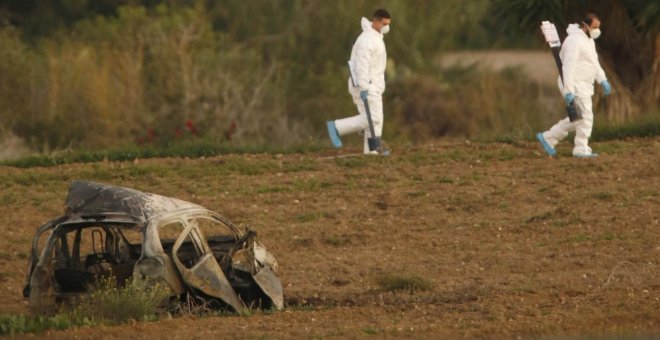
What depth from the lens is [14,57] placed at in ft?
92.4

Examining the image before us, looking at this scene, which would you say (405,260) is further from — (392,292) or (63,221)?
(63,221)

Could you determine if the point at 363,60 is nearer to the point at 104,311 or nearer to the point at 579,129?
the point at 579,129

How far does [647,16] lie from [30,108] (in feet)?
35.2

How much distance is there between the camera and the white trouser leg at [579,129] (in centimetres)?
2117

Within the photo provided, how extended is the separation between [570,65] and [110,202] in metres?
8.82

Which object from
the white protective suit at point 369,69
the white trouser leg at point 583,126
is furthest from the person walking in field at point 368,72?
the white trouser leg at point 583,126

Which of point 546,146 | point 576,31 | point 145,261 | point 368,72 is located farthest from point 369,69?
point 145,261

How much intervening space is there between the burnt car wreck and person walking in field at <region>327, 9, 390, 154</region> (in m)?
7.01

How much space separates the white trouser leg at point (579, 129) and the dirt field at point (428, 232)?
0.75ft

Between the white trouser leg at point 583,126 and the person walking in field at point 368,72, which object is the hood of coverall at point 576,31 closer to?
the white trouser leg at point 583,126

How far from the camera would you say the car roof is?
45.6ft

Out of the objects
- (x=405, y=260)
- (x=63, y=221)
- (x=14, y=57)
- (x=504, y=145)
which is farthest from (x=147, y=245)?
(x=14, y=57)

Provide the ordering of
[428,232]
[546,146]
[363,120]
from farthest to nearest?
1. [363,120]
2. [546,146]
3. [428,232]

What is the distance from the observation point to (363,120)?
72.4 ft
